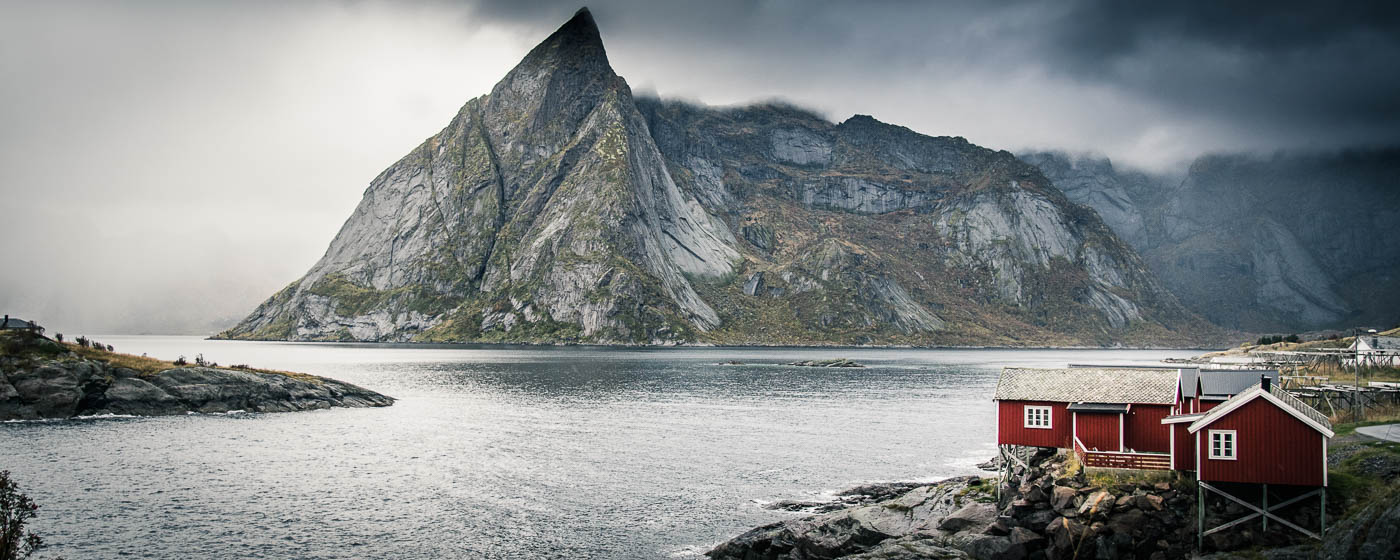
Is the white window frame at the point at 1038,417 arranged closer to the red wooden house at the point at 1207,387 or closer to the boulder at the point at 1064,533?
the red wooden house at the point at 1207,387

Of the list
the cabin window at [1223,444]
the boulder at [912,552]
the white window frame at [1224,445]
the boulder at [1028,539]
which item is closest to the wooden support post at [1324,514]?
the white window frame at [1224,445]

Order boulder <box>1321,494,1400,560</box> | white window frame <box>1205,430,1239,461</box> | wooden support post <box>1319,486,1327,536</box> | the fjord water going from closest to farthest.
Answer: boulder <box>1321,494,1400,560</box>
wooden support post <box>1319,486,1327,536</box>
white window frame <box>1205,430,1239,461</box>
the fjord water

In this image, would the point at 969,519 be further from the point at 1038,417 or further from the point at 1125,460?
the point at 1038,417

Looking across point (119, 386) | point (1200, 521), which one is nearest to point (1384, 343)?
point (1200, 521)

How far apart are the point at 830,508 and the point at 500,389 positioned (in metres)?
81.0

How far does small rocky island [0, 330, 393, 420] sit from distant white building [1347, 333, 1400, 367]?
116 metres

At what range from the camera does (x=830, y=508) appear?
48375 millimetres

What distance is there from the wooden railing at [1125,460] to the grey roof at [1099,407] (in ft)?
11.5

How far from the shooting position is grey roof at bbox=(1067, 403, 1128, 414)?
44.8 m

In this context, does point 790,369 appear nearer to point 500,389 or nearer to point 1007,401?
point 500,389

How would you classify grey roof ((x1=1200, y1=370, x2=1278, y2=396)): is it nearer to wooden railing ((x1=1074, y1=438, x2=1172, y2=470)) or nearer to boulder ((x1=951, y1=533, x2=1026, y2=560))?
wooden railing ((x1=1074, y1=438, x2=1172, y2=470))

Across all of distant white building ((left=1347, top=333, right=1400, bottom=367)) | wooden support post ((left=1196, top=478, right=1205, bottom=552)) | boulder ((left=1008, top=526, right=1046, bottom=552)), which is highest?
distant white building ((left=1347, top=333, right=1400, bottom=367))

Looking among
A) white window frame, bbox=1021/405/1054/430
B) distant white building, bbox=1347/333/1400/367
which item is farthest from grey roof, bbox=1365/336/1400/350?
white window frame, bbox=1021/405/1054/430

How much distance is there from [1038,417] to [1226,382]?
1211cm
